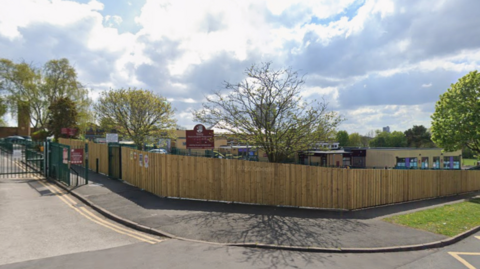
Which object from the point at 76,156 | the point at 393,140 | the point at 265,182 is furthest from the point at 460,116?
the point at 393,140

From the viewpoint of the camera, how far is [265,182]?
1115 cm

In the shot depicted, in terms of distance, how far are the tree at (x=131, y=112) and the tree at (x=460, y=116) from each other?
25.7 meters

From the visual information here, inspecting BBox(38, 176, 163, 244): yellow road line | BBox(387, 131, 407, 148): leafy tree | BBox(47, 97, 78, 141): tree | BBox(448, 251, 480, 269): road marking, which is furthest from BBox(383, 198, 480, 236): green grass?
BBox(387, 131, 407, 148): leafy tree

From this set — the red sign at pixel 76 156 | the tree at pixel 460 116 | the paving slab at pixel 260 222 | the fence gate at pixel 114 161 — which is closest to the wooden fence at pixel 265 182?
the paving slab at pixel 260 222

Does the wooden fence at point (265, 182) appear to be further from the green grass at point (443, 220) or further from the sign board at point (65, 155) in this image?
the sign board at point (65, 155)

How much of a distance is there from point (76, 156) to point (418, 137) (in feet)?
284

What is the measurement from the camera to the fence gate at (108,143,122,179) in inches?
614

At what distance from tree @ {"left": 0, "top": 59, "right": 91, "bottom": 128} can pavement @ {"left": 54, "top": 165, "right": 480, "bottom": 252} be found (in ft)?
113

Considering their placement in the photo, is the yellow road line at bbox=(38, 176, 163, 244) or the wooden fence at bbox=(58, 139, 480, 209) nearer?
the yellow road line at bbox=(38, 176, 163, 244)

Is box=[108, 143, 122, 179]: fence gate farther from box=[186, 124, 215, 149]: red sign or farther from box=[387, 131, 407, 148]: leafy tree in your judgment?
box=[387, 131, 407, 148]: leafy tree

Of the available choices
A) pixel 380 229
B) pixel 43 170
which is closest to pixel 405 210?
pixel 380 229

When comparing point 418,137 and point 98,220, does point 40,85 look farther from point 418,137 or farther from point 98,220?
point 418,137

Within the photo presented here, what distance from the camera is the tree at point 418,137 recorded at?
77.6 metres

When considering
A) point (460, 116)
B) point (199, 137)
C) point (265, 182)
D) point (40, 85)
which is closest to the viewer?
point (265, 182)
